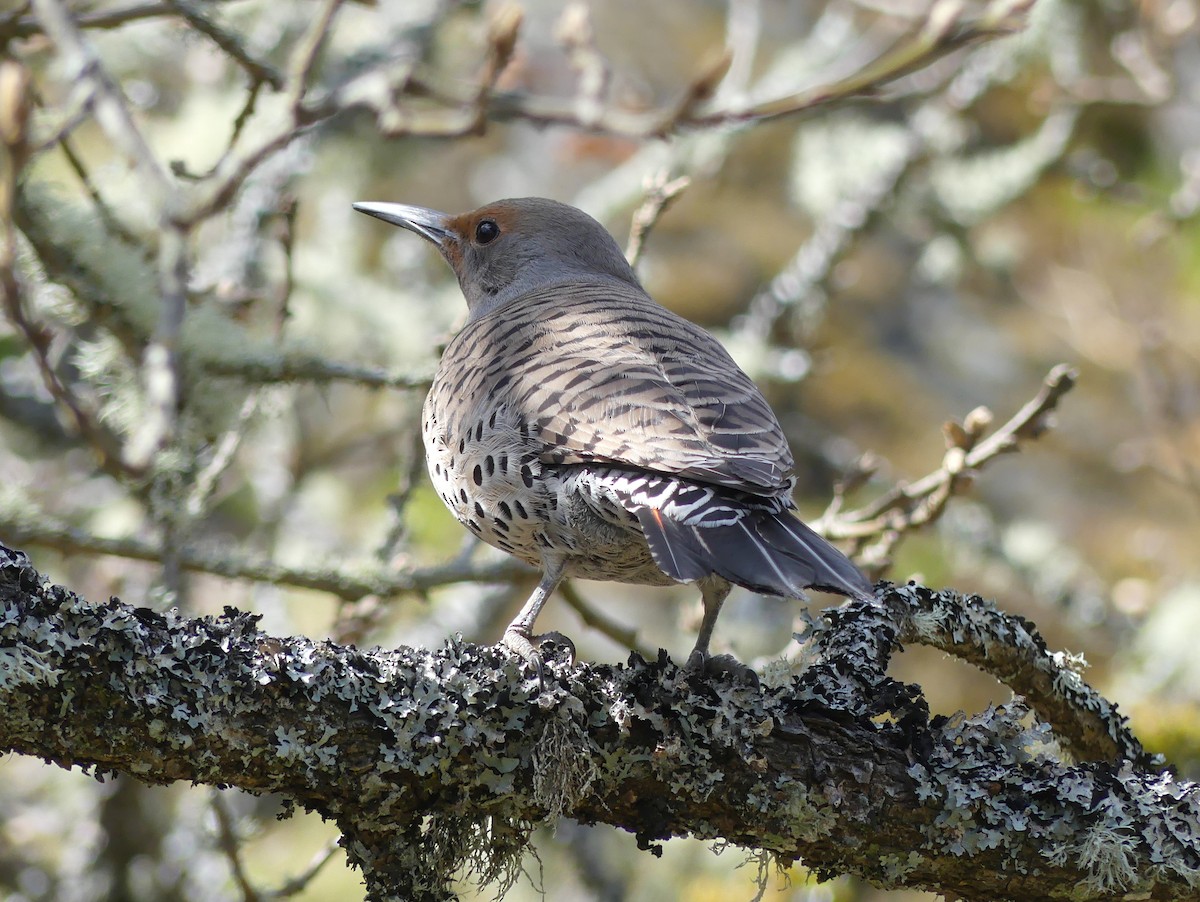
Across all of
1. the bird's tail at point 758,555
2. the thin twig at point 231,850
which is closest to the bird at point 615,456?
the bird's tail at point 758,555

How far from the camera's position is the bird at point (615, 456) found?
2.89 m

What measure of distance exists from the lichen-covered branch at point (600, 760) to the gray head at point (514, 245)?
2.75m

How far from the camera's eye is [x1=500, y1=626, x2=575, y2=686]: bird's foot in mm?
2793

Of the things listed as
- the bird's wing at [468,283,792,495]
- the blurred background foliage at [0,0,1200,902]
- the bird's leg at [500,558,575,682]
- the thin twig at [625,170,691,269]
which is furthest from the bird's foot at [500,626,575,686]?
the thin twig at [625,170,691,269]

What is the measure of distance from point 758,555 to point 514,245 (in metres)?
2.88

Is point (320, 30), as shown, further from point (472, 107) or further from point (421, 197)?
point (421, 197)

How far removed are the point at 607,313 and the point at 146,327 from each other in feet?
5.28

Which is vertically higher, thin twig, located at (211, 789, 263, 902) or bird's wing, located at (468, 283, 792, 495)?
bird's wing, located at (468, 283, 792, 495)

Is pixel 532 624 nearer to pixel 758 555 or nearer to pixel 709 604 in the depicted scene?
pixel 709 604

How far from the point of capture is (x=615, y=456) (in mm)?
3256

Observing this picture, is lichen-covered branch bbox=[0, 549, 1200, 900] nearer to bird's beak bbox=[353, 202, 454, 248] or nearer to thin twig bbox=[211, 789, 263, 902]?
thin twig bbox=[211, 789, 263, 902]

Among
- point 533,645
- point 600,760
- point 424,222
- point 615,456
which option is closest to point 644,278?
point 424,222

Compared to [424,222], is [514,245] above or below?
below

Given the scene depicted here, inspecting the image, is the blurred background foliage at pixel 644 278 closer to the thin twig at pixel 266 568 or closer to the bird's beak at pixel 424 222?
the thin twig at pixel 266 568
